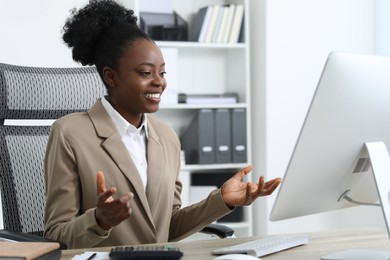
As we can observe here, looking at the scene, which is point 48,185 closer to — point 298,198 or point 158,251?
point 158,251

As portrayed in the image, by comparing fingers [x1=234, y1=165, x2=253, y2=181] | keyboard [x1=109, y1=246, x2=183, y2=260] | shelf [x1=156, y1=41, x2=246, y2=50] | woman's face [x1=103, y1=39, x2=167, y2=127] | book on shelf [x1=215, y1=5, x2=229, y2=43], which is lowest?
keyboard [x1=109, y1=246, x2=183, y2=260]

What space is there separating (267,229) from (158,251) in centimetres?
240

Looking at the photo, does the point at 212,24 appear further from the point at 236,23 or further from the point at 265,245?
the point at 265,245

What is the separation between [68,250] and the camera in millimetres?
1287

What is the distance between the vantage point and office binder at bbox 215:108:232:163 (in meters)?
3.39

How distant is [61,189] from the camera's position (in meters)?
1.45

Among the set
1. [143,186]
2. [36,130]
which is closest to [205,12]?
[36,130]

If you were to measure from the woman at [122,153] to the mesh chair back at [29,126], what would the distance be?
0.18 metres

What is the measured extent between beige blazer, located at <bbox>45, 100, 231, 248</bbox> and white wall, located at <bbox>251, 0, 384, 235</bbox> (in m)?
1.83

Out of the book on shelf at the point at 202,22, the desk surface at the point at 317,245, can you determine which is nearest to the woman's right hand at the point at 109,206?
the desk surface at the point at 317,245

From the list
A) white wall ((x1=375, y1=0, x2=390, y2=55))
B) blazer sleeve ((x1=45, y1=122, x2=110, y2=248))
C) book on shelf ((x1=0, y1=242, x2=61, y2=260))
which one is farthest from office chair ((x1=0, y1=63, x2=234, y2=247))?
white wall ((x1=375, y1=0, x2=390, y2=55))

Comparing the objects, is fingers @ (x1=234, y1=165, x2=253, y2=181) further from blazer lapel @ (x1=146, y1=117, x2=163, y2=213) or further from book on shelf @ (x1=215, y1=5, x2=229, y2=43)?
book on shelf @ (x1=215, y1=5, x2=229, y2=43)

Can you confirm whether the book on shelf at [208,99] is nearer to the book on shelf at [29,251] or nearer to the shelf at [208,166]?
the shelf at [208,166]

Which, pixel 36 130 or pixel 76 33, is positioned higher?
pixel 76 33
